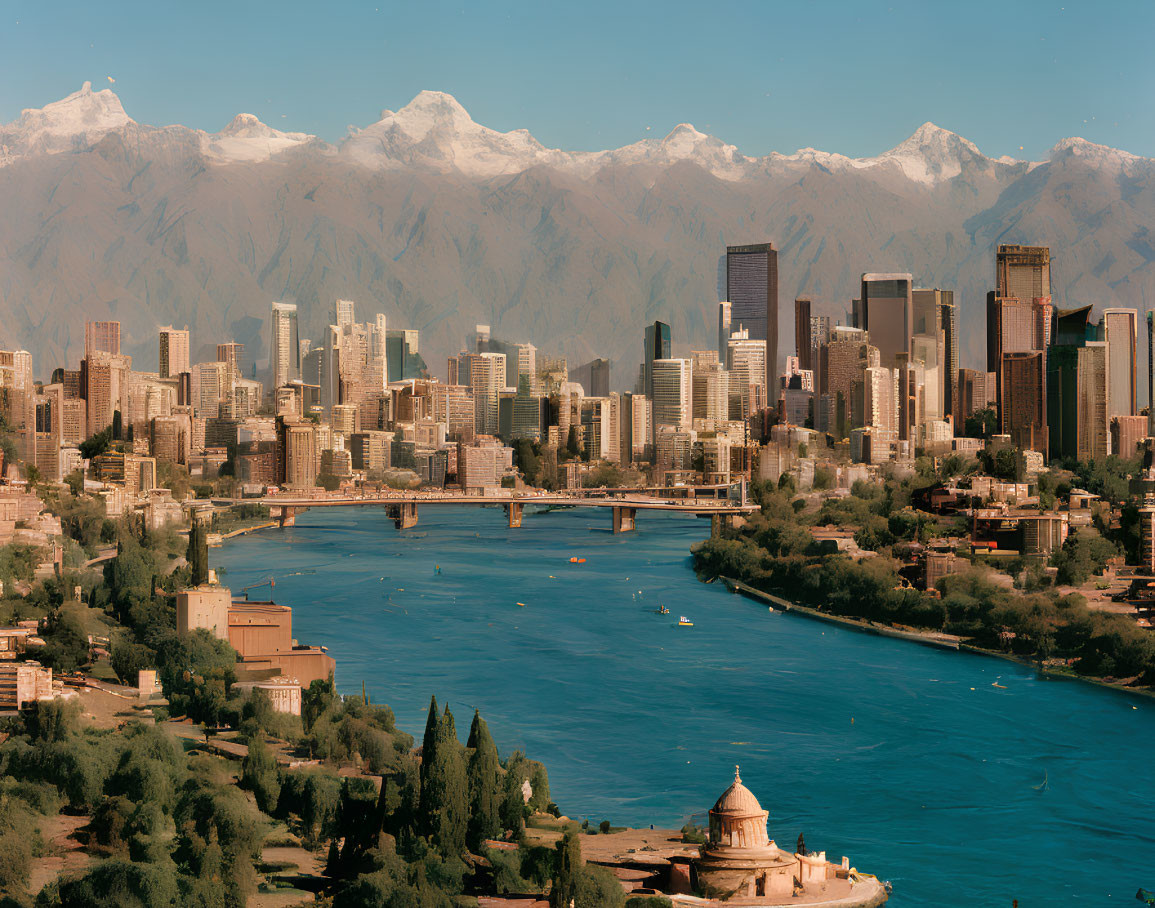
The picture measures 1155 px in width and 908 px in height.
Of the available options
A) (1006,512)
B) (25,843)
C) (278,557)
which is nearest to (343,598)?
(278,557)

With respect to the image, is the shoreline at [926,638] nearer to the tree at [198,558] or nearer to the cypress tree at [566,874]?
the tree at [198,558]

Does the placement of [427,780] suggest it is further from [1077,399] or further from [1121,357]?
[1121,357]

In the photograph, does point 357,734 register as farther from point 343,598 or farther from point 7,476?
point 7,476

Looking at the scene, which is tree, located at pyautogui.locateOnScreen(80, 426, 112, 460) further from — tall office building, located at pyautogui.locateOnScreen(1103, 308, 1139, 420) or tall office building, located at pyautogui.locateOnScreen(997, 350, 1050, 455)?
tall office building, located at pyautogui.locateOnScreen(1103, 308, 1139, 420)

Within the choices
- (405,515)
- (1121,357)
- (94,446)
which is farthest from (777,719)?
(1121,357)

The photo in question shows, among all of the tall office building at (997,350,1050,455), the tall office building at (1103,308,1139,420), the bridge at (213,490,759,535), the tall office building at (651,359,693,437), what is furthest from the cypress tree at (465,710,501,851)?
the tall office building at (651,359,693,437)
